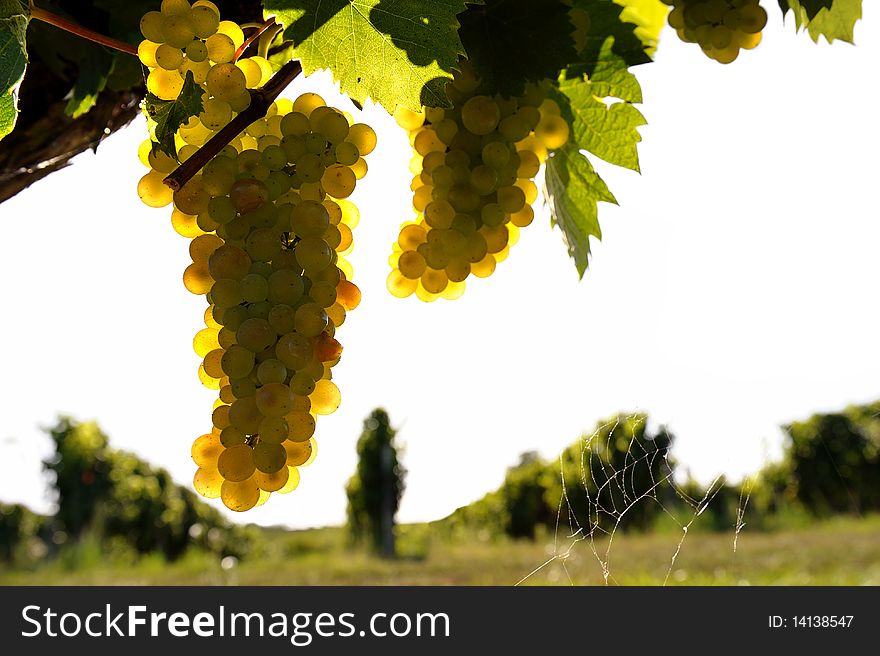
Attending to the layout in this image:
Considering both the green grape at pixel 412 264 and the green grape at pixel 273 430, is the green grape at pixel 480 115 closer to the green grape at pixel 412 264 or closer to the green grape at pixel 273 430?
the green grape at pixel 412 264

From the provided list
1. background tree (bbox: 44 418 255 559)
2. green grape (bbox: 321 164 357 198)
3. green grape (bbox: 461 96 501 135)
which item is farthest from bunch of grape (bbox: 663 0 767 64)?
background tree (bbox: 44 418 255 559)

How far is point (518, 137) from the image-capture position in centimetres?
39

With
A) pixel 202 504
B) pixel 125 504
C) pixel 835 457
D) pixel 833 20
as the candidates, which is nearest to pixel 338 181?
pixel 833 20

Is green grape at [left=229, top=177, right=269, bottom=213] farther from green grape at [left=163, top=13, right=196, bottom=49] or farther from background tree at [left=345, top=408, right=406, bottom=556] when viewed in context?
background tree at [left=345, top=408, right=406, bottom=556]

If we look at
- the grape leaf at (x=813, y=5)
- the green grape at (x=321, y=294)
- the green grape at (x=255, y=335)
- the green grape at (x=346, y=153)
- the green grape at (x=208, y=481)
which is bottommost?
the green grape at (x=208, y=481)

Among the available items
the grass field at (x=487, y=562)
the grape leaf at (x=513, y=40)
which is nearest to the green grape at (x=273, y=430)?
the grape leaf at (x=513, y=40)

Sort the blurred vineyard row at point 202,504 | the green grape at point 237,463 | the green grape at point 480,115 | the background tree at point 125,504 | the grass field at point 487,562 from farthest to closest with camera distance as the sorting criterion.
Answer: the background tree at point 125,504 < the blurred vineyard row at point 202,504 < the grass field at point 487,562 < the green grape at point 480,115 < the green grape at point 237,463

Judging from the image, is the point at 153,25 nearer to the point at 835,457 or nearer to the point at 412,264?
the point at 412,264

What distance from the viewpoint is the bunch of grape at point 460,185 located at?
1.26 ft

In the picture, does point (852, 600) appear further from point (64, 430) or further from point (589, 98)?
point (64, 430)

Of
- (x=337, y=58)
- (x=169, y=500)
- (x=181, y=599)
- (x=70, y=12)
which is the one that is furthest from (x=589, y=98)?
(x=169, y=500)

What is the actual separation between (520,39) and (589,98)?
0.07 meters

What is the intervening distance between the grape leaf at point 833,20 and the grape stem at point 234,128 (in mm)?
319

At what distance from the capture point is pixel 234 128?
0.90ft
